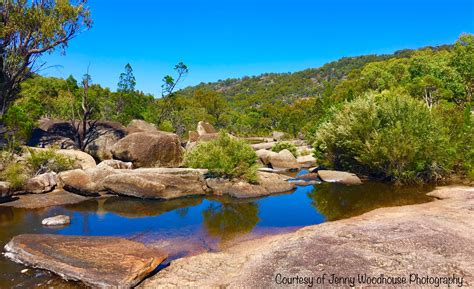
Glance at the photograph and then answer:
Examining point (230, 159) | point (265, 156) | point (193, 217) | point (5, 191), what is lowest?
point (193, 217)

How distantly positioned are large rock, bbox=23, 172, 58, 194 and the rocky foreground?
13231 mm

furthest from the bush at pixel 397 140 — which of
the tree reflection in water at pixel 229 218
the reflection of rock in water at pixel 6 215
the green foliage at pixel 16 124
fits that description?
the green foliage at pixel 16 124

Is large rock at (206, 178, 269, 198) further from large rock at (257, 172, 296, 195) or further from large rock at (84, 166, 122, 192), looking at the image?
large rock at (84, 166, 122, 192)

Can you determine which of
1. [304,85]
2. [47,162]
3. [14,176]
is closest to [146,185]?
[14,176]

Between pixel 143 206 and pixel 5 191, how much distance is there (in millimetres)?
7216

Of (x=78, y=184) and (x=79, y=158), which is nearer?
(x=78, y=184)

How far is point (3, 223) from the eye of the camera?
14.7m

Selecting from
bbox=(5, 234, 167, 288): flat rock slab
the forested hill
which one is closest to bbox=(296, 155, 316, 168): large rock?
bbox=(5, 234, 167, 288): flat rock slab

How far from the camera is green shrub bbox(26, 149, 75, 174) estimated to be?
21328 mm

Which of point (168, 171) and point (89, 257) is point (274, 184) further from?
point (89, 257)

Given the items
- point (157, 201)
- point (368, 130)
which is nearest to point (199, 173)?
point (157, 201)

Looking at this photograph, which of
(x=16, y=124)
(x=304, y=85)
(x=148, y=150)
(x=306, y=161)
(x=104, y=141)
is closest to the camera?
(x=16, y=124)

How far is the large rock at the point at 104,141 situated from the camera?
2964 centimetres

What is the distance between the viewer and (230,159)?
2156 centimetres
